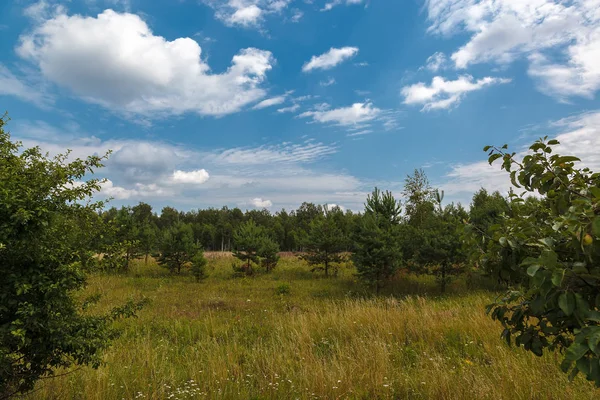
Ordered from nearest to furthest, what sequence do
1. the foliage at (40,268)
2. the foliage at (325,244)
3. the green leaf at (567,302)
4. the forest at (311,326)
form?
the green leaf at (567,302) → the forest at (311,326) → the foliage at (40,268) → the foliage at (325,244)

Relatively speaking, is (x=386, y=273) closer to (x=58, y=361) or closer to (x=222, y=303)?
(x=222, y=303)

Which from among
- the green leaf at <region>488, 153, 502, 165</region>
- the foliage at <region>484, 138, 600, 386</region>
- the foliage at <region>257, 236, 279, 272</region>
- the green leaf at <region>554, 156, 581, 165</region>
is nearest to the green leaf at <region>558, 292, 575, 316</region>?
Answer: the foliage at <region>484, 138, 600, 386</region>

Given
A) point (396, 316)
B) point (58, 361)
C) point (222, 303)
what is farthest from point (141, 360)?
point (222, 303)

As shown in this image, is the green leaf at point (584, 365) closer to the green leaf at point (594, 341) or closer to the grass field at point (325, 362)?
the green leaf at point (594, 341)

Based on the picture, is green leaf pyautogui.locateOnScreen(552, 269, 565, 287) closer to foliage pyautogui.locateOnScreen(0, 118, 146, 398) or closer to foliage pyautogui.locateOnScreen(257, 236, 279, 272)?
foliage pyautogui.locateOnScreen(0, 118, 146, 398)

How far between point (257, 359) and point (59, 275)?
145 inches

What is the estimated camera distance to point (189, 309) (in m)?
11.4

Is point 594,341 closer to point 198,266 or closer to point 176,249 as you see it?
point 198,266

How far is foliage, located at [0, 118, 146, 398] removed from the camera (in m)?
2.88

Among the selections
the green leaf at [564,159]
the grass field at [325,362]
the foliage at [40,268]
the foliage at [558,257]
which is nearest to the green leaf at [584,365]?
the foliage at [558,257]

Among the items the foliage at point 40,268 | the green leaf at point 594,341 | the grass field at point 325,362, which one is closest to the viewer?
the green leaf at point 594,341

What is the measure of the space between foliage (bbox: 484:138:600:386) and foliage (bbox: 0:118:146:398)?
3.63 metres

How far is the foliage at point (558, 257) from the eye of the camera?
129cm

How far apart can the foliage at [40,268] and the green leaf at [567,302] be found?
144 inches
